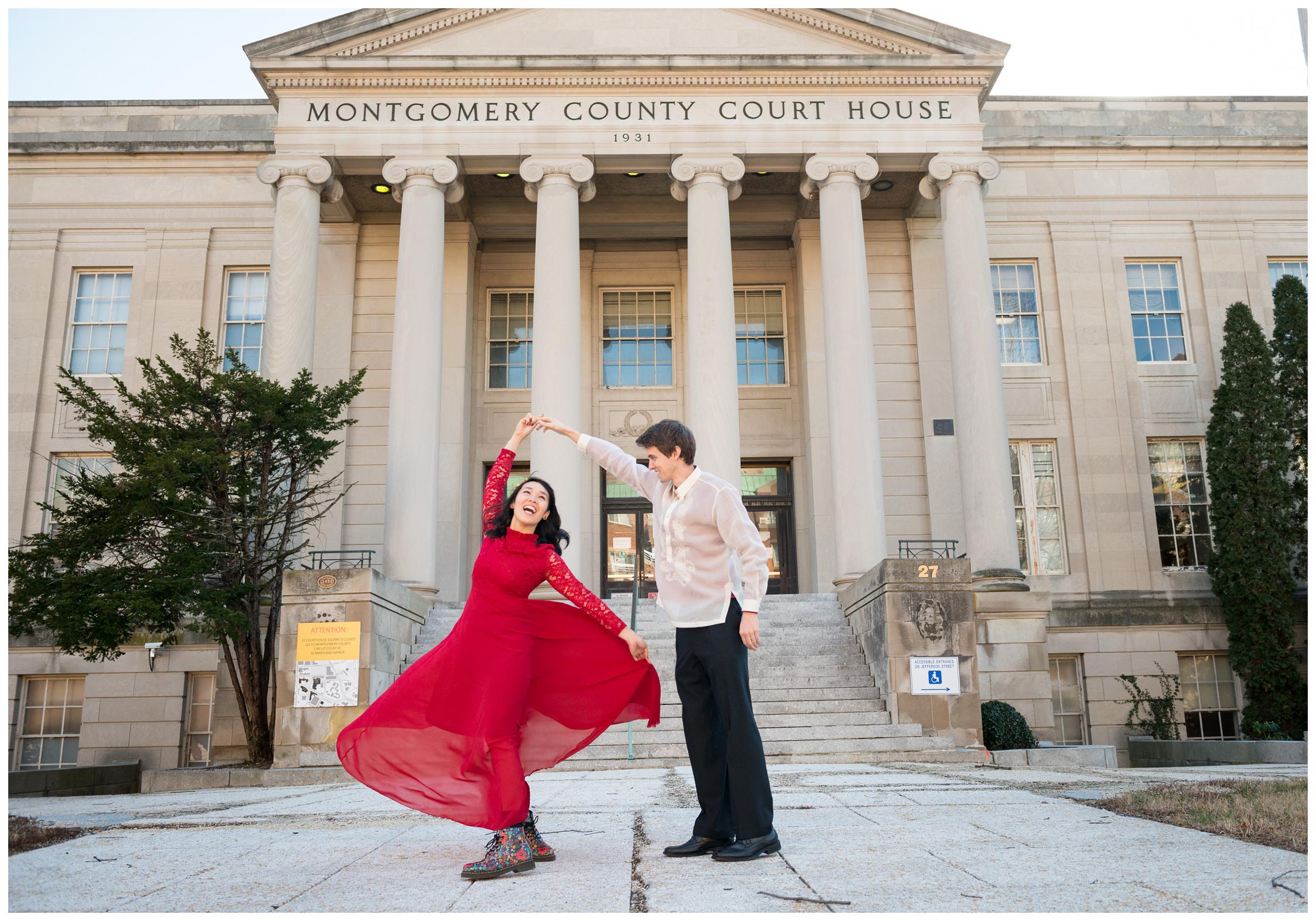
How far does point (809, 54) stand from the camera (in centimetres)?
2033

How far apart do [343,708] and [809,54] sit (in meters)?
14.8

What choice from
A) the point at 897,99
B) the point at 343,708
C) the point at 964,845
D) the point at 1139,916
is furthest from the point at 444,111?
the point at 1139,916

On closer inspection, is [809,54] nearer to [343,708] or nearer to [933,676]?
[933,676]

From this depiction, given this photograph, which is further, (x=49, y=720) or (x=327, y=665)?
(x=49, y=720)

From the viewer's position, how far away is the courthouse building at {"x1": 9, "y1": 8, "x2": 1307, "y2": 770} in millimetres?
19281

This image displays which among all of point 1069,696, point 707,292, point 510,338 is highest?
point 510,338

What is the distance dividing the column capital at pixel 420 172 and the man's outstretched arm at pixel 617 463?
1538cm

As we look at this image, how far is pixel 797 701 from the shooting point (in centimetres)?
1505

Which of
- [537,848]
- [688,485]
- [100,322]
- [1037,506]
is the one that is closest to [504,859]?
[537,848]

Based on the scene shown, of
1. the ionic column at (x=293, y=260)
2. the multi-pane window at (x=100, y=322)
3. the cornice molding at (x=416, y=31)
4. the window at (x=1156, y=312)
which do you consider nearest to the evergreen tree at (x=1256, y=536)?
the window at (x=1156, y=312)

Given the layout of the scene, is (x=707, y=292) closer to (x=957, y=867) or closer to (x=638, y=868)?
(x=638, y=868)

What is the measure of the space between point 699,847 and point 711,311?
15.0m

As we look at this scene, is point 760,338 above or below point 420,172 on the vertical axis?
below

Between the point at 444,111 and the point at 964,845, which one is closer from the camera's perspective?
the point at 964,845
